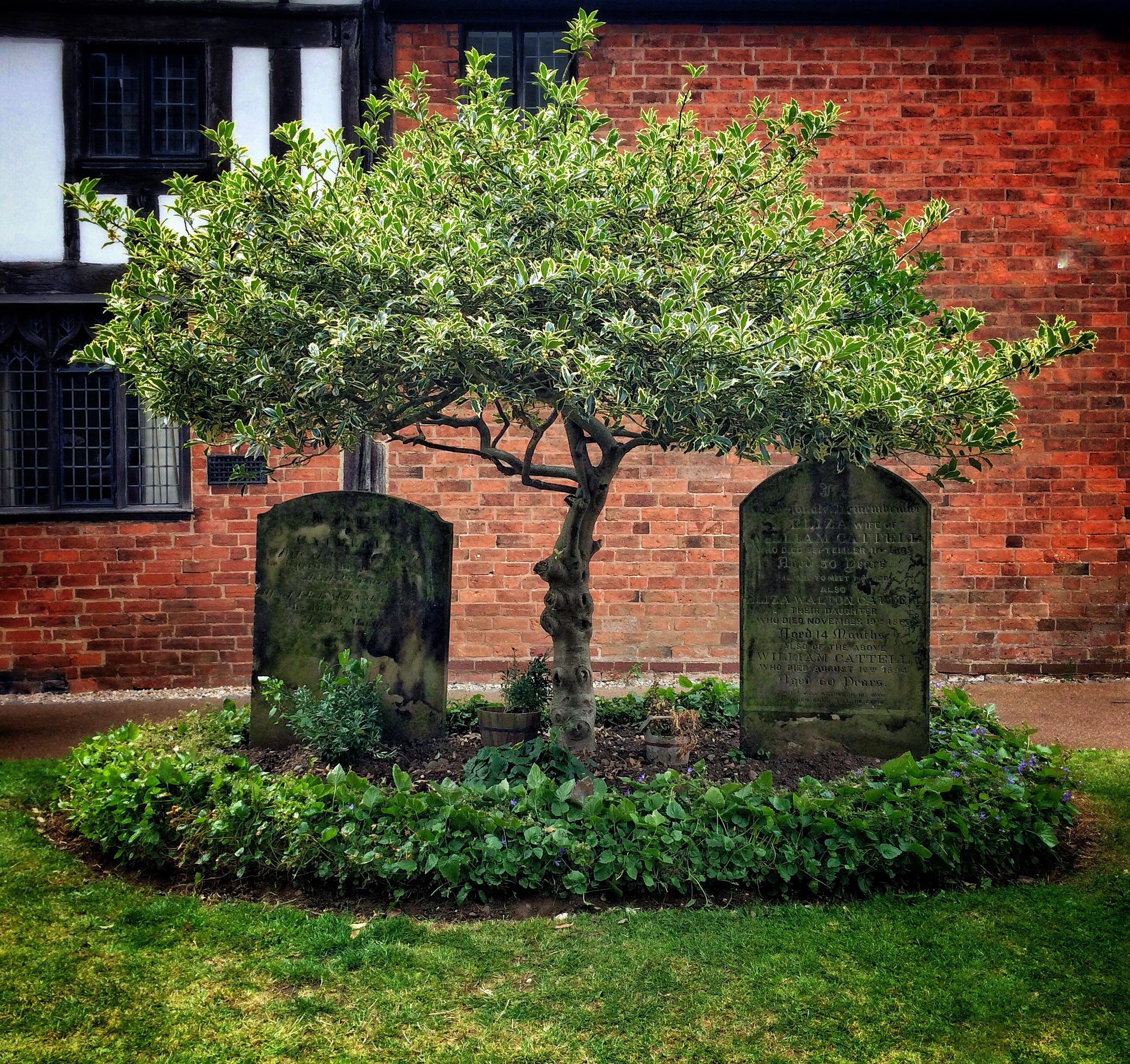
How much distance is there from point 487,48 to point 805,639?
705 centimetres

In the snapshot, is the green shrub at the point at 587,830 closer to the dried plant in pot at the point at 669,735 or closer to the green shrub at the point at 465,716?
the dried plant in pot at the point at 669,735

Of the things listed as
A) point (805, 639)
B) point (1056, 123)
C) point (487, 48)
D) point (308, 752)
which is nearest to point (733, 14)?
point (487, 48)

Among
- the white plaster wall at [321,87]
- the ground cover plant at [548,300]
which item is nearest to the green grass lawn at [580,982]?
the ground cover plant at [548,300]

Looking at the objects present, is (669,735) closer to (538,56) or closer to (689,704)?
(689,704)

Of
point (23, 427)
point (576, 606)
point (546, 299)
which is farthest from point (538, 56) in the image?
point (576, 606)

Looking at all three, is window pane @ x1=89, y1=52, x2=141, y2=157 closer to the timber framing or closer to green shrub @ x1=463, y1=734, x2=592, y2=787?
the timber framing

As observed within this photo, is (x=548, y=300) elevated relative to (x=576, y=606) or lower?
elevated

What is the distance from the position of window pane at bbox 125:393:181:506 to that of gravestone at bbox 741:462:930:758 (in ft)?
20.7

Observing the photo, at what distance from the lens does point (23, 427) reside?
9.37 metres

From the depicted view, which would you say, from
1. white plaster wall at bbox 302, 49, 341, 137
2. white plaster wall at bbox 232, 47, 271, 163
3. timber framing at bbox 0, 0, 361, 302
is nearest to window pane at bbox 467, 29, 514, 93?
timber framing at bbox 0, 0, 361, 302

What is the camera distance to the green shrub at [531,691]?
20.0 feet

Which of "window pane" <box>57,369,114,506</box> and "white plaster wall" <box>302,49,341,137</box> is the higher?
"white plaster wall" <box>302,49,341,137</box>

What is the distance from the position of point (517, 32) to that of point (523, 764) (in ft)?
25.1

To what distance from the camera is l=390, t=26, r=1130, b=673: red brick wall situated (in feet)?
31.0
